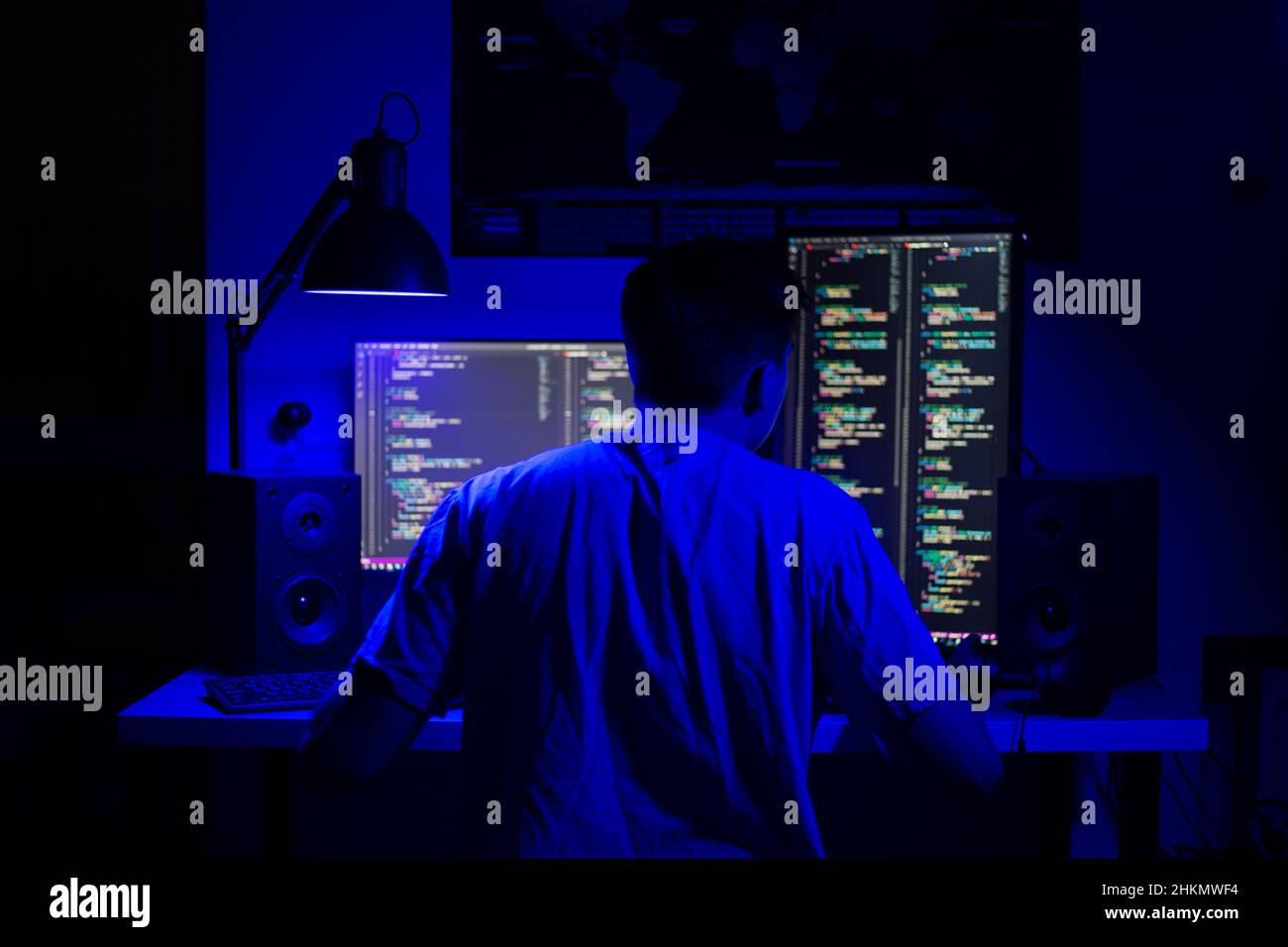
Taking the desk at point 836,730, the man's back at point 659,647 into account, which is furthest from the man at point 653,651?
the desk at point 836,730

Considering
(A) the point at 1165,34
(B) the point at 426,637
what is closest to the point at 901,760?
(B) the point at 426,637

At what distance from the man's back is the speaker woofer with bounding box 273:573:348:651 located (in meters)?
0.99

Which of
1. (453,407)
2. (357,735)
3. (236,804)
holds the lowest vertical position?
(236,804)

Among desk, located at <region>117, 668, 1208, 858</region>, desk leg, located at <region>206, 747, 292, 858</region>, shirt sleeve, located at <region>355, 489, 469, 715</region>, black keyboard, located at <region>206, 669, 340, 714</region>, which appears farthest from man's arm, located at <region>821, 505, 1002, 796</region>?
desk leg, located at <region>206, 747, 292, 858</region>

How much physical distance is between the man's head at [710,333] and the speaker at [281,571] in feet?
3.38

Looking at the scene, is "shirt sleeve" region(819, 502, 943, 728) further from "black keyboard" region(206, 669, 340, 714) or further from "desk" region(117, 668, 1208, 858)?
"black keyboard" region(206, 669, 340, 714)

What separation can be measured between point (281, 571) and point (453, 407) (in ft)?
1.54

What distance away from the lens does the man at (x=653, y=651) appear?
1.22 metres

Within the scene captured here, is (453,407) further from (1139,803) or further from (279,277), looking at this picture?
(1139,803)

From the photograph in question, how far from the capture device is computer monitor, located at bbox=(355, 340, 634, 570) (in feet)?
7.78

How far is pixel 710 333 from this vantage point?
1.32 m

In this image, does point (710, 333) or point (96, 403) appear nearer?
point (710, 333)

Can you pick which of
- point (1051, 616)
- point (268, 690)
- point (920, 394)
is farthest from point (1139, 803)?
point (268, 690)
